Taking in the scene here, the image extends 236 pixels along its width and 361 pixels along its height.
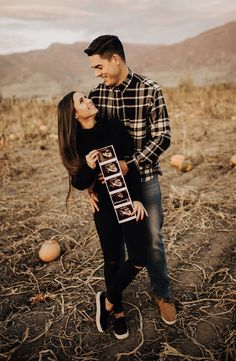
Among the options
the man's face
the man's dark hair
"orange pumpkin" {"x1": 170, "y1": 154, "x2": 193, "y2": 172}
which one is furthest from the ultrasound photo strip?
"orange pumpkin" {"x1": 170, "y1": 154, "x2": 193, "y2": 172}

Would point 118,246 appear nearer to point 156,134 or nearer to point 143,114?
point 156,134

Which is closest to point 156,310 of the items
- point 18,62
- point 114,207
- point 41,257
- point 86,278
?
point 86,278

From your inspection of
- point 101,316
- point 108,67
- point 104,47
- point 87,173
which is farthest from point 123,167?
point 101,316

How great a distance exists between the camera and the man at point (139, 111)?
2635 mm

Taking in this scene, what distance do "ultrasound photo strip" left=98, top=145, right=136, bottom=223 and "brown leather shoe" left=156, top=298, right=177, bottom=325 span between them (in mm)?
939

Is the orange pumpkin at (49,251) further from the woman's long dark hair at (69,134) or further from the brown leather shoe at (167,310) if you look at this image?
the woman's long dark hair at (69,134)

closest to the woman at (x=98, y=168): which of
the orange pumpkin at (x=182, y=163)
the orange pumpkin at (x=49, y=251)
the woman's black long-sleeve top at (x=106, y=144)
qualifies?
the woman's black long-sleeve top at (x=106, y=144)

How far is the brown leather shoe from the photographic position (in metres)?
2.97

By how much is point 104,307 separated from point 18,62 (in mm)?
66014

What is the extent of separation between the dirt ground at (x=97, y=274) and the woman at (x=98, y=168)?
0.57 meters

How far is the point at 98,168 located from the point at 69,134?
1.04ft

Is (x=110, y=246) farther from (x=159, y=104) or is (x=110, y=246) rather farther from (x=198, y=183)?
(x=198, y=183)

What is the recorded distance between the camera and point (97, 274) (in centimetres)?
381

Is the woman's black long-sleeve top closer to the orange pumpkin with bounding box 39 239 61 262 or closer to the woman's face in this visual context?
the woman's face
